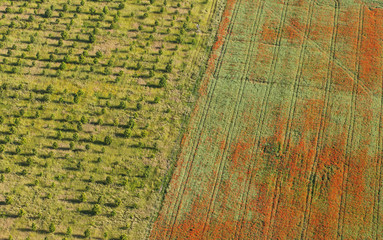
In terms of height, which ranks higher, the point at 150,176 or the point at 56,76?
the point at 56,76

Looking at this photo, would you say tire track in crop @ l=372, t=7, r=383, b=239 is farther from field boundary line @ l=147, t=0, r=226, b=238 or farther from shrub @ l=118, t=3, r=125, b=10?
shrub @ l=118, t=3, r=125, b=10

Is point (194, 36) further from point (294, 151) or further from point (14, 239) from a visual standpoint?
point (14, 239)

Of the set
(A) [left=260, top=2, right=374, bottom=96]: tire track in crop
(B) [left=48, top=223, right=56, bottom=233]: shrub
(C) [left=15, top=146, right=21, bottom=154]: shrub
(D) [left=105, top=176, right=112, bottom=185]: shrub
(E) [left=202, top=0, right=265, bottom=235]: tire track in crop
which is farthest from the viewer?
(A) [left=260, top=2, right=374, bottom=96]: tire track in crop

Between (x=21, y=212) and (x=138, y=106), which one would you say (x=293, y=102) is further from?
(x=21, y=212)

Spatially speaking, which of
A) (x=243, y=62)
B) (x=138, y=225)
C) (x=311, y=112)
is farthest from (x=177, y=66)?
(x=138, y=225)

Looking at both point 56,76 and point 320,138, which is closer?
point 320,138

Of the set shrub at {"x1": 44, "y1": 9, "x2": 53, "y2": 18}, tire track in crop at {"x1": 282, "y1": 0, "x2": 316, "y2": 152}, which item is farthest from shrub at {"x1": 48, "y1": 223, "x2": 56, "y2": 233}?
shrub at {"x1": 44, "y1": 9, "x2": 53, "y2": 18}

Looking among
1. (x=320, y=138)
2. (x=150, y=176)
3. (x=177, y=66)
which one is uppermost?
(x=177, y=66)

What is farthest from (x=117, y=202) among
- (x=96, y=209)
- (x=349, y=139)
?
(x=349, y=139)
